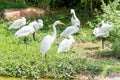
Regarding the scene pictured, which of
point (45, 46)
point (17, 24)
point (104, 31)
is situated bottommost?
point (17, 24)

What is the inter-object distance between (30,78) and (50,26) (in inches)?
182

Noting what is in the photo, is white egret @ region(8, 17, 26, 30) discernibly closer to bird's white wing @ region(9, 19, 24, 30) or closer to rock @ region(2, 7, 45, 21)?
bird's white wing @ region(9, 19, 24, 30)

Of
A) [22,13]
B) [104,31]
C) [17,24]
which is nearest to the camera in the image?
[104,31]

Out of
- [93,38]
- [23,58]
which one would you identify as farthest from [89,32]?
[23,58]

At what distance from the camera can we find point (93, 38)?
10227mm

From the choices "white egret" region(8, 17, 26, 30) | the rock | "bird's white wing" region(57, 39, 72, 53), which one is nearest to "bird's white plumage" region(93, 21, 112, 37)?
A: "bird's white wing" region(57, 39, 72, 53)

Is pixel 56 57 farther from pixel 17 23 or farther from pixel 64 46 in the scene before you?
pixel 17 23

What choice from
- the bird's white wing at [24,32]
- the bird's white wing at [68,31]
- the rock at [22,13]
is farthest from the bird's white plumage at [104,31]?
the rock at [22,13]

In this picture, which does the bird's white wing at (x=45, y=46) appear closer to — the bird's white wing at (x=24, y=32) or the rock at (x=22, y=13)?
the bird's white wing at (x=24, y=32)

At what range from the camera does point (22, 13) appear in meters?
12.5

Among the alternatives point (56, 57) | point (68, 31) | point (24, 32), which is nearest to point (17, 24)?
point (24, 32)

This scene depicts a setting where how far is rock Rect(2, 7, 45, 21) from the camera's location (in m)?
12.1

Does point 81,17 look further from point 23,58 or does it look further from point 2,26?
point 23,58

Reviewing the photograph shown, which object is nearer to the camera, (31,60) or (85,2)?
(31,60)
